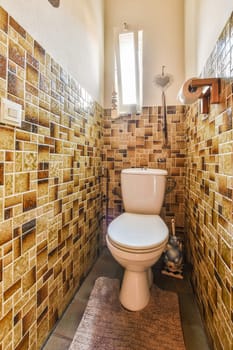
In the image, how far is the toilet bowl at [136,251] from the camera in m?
1.02

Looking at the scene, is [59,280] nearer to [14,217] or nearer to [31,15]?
[14,217]

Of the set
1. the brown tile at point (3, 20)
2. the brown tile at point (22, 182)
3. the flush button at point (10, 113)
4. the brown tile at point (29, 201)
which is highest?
the brown tile at point (3, 20)

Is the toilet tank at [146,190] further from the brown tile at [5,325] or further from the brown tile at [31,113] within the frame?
the brown tile at [5,325]

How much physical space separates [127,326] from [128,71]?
2027mm

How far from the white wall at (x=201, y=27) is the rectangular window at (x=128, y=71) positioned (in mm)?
437

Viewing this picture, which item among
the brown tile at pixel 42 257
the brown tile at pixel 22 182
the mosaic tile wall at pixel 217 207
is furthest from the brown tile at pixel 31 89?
the mosaic tile wall at pixel 217 207

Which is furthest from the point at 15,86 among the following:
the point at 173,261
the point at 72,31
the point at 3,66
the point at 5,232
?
the point at 173,261

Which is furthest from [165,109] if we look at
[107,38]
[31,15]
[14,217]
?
[14,217]

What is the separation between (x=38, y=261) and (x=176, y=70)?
191cm

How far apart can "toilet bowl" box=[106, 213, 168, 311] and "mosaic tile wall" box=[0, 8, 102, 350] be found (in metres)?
0.33

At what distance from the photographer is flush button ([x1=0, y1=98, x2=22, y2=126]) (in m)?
0.66

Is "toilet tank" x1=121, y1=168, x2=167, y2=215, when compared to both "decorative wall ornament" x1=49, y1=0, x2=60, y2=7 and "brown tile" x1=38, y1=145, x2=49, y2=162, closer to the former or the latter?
"brown tile" x1=38, y1=145, x2=49, y2=162

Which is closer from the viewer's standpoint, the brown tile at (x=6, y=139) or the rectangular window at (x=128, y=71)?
the brown tile at (x=6, y=139)

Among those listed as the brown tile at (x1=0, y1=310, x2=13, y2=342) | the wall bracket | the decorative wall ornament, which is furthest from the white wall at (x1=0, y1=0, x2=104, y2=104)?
the brown tile at (x1=0, y1=310, x2=13, y2=342)
